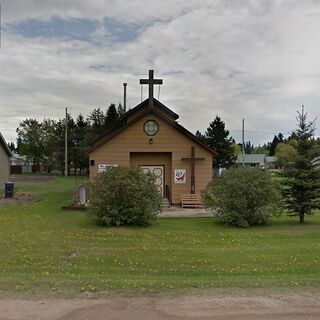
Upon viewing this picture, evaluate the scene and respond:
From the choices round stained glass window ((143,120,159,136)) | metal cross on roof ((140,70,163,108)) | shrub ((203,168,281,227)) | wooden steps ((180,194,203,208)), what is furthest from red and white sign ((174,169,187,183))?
shrub ((203,168,281,227))

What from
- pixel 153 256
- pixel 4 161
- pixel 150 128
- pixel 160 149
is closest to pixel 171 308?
pixel 153 256

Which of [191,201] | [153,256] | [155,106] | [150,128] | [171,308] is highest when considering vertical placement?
[155,106]

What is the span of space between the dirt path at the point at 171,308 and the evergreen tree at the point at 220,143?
59.5 meters

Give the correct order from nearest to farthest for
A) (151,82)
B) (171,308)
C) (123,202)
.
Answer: (171,308), (123,202), (151,82)

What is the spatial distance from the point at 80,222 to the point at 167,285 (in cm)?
1163

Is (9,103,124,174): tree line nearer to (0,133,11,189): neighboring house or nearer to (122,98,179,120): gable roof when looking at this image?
(0,133,11,189): neighboring house

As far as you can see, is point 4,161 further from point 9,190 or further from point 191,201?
point 191,201

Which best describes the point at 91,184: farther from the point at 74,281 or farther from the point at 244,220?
the point at 74,281

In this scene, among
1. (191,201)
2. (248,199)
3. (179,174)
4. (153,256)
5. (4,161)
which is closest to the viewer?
(153,256)

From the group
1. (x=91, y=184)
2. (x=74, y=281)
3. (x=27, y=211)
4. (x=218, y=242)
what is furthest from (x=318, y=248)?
(x=27, y=211)

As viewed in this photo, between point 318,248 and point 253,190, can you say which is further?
point 253,190

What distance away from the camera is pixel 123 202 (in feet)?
57.6

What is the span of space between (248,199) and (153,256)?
7672mm

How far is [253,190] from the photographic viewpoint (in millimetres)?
17797
